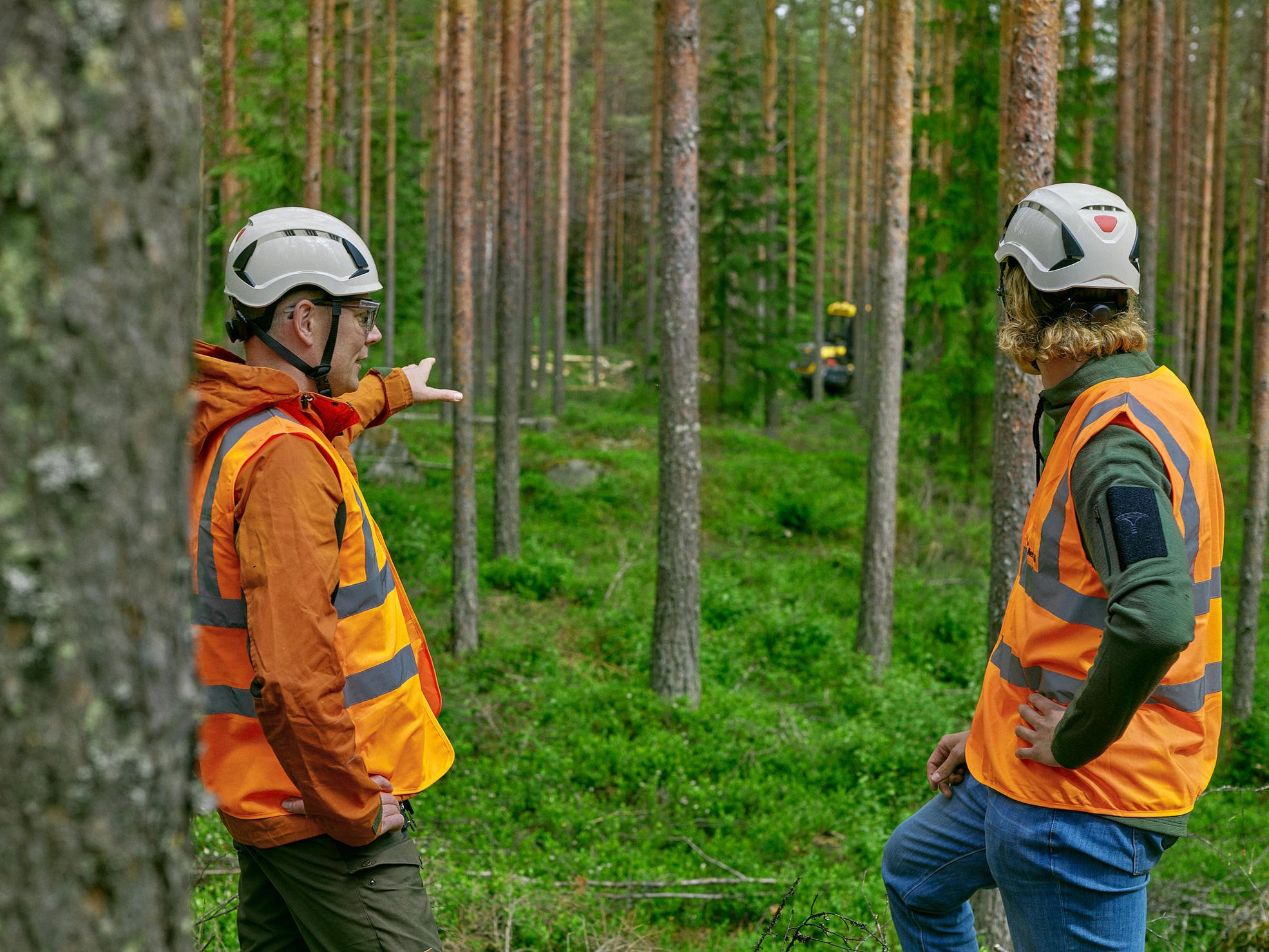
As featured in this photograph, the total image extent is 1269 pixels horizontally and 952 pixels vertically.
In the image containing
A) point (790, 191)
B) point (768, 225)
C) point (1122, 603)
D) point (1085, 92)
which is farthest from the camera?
point (790, 191)

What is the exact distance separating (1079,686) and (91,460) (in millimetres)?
2135

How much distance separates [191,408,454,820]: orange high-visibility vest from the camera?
2496 mm

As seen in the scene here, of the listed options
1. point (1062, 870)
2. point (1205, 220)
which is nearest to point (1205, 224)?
point (1205, 220)

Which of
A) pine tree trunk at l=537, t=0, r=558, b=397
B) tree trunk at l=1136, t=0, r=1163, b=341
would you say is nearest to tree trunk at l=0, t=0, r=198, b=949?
tree trunk at l=1136, t=0, r=1163, b=341

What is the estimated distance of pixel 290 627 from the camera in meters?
2.34

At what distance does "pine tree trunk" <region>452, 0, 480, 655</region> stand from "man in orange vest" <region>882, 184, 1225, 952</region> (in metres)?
8.03

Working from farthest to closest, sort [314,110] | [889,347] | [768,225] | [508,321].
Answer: [768,225]
[508,321]
[314,110]
[889,347]

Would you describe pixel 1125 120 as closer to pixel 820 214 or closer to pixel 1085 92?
pixel 1085 92

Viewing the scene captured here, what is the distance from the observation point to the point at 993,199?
13.8 metres

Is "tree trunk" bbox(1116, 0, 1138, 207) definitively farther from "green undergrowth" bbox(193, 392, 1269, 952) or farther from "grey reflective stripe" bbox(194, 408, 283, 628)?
"grey reflective stripe" bbox(194, 408, 283, 628)

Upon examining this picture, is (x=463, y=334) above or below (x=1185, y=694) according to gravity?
above

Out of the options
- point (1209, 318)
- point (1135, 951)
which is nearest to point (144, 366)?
point (1135, 951)

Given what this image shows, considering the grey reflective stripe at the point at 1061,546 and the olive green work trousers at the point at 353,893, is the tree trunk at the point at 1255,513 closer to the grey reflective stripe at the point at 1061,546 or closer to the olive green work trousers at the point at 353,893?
the grey reflective stripe at the point at 1061,546

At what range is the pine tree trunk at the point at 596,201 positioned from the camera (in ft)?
91.1
